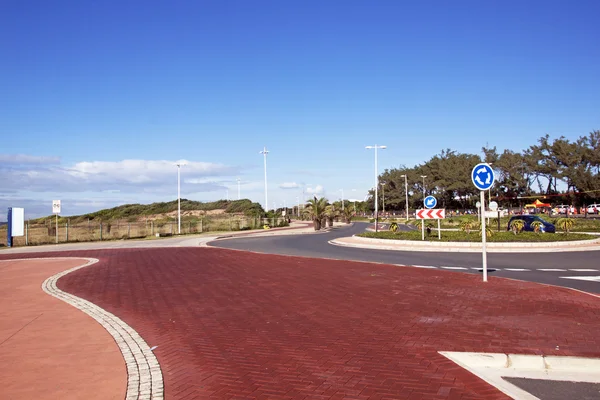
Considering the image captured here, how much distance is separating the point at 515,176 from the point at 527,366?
80.2m

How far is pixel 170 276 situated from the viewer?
13.6 m

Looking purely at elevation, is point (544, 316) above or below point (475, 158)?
below

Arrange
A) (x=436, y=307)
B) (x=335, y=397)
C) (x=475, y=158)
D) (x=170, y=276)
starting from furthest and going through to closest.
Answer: (x=475, y=158), (x=170, y=276), (x=436, y=307), (x=335, y=397)

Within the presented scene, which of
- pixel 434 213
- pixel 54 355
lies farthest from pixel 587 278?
pixel 54 355

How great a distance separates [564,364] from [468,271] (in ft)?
28.6

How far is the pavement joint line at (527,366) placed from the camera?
16.8 feet

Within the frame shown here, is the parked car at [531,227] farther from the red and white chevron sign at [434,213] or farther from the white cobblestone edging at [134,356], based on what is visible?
the white cobblestone edging at [134,356]

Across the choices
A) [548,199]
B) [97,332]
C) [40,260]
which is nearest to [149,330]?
[97,332]

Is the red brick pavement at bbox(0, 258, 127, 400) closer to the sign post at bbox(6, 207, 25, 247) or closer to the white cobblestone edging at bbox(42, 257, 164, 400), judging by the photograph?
the white cobblestone edging at bbox(42, 257, 164, 400)

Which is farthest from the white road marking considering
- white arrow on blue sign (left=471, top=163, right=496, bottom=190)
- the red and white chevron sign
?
the red and white chevron sign

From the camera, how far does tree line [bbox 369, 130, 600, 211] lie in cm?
6931

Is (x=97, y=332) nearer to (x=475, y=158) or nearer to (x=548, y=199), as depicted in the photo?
(x=548, y=199)

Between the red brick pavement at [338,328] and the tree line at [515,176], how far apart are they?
6456 centimetres

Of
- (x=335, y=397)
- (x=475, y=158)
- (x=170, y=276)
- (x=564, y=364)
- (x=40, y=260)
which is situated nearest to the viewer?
(x=335, y=397)
